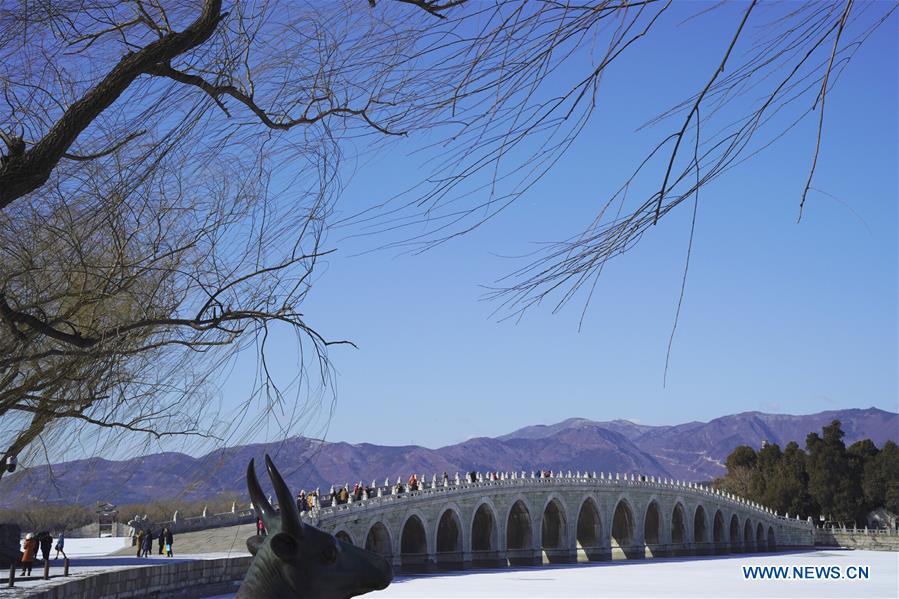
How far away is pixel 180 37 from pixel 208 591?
2468cm

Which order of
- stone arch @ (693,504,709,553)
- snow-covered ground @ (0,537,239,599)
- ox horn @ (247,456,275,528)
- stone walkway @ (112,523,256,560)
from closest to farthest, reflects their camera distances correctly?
ox horn @ (247,456,275,528) → snow-covered ground @ (0,537,239,599) → stone walkway @ (112,523,256,560) → stone arch @ (693,504,709,553)

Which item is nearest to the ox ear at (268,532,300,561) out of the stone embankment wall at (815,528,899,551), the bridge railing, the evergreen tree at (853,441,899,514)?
the bridge railing

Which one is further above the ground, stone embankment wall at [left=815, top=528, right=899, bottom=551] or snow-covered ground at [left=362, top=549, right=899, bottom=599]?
stone embankment wall at [left=815, top=528, right=899, bottom=551]

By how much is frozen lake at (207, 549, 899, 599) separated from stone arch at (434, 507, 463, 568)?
436 centimetres

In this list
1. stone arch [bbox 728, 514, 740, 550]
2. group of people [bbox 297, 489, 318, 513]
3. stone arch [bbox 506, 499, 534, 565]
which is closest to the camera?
group of people [bbox 297, 489, 318, 513]

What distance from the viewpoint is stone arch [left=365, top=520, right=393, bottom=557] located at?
164ft

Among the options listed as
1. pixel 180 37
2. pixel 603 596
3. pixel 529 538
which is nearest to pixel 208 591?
pixel 603 596

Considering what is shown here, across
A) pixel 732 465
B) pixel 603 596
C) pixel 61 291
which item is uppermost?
pixel 732 465

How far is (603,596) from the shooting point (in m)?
34.9

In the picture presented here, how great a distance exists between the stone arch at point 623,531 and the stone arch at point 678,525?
4.78 m

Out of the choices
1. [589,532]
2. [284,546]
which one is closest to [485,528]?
[589,532]

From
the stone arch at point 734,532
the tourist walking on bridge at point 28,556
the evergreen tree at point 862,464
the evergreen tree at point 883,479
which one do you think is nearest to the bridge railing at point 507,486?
the stone arch at point 734,532

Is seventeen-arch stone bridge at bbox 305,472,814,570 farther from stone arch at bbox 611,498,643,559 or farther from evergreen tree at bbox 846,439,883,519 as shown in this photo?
evergreen tree at bbox 846,439,883,519

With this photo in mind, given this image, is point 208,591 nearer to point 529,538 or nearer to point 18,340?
point 18,340
